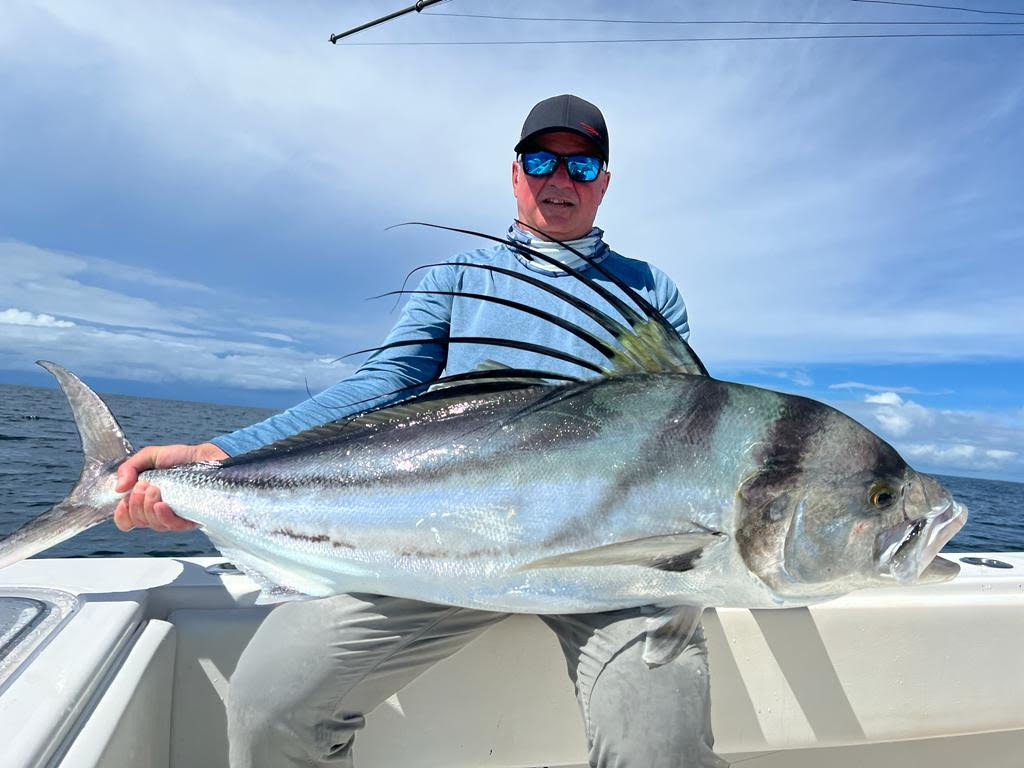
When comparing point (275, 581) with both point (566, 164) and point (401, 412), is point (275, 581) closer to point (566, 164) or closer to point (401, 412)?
point (401, 412)

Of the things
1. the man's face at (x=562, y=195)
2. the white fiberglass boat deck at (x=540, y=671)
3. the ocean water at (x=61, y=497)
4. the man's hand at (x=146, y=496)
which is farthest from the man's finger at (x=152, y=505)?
the man's face at (x=562, y=195)

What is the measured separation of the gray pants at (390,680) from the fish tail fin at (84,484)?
624mm

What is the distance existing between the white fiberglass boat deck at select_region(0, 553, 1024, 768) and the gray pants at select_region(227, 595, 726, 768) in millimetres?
369

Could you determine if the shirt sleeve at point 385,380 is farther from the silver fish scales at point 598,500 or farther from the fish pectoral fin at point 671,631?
the fish pectoral fin at point 671,631

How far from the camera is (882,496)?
1.47 metres

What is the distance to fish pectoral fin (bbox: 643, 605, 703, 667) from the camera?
5.09 ft

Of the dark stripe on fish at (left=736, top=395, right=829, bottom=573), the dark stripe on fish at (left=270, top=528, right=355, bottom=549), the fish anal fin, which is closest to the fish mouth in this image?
the dark stripe on fish at (left=736, top=395, right=829, bottom=573)

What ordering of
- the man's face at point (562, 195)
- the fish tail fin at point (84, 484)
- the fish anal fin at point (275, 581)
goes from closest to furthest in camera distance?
1. the fish anal fin at point (275, 581)
2. the fish tail fin at point (84, 484)
3. the man's face at point (562, 195)

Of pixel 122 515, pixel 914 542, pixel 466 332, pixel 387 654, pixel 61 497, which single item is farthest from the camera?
pixel 61 497

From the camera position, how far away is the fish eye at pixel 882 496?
1470 mm

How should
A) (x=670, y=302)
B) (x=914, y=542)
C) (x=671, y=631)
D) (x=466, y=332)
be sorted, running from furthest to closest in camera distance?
1. (x=670, y=302)
2. (x=466, y=332)
3. (x=671, y=631)
4. (x=914, y=542)

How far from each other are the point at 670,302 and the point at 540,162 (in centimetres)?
81

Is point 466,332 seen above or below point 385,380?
above


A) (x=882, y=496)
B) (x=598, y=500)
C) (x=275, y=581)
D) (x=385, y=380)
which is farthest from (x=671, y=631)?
Result: (x=385, y=380)
